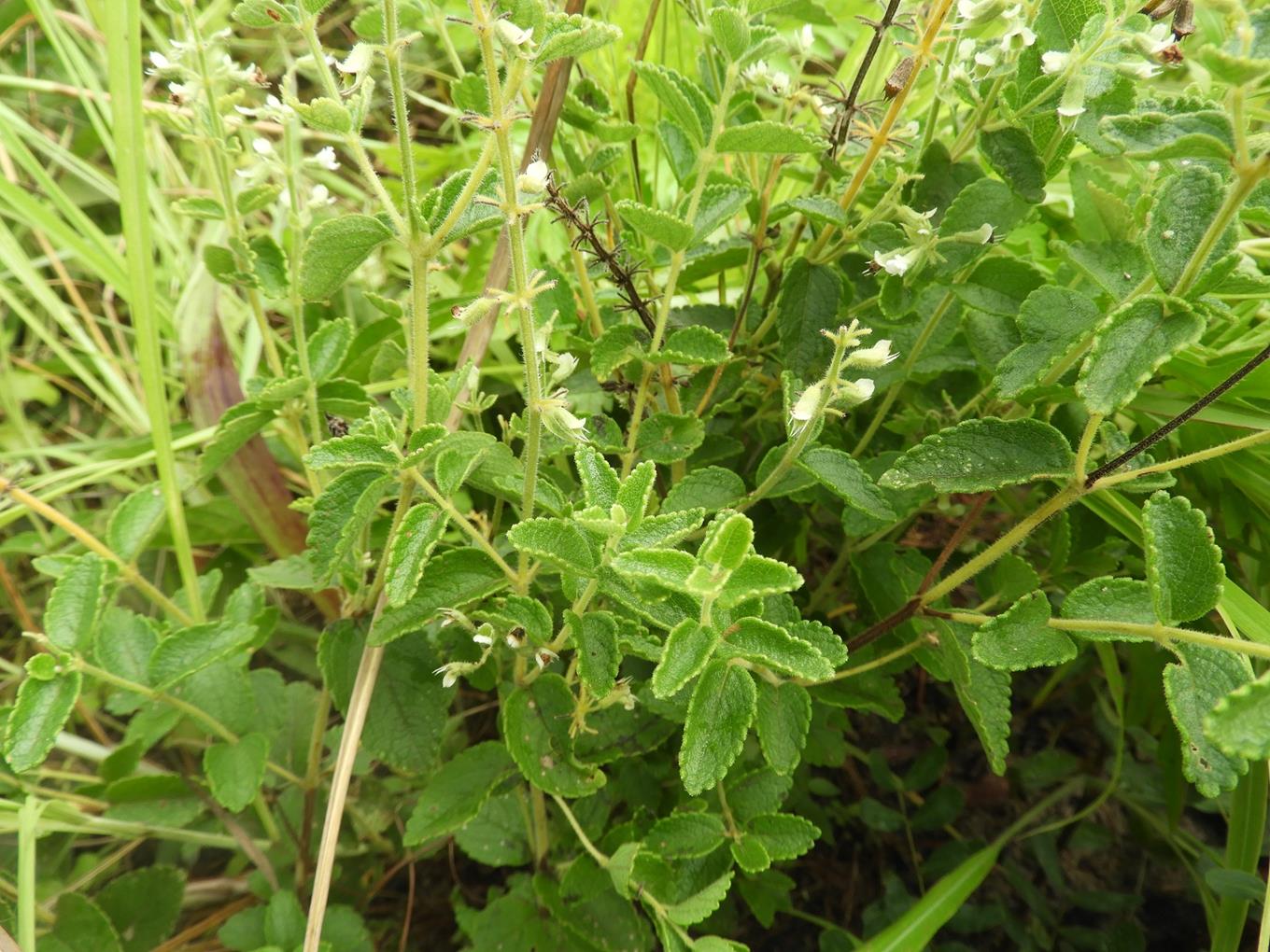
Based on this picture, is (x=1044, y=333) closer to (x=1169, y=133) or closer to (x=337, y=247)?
(x=1169, y=133)

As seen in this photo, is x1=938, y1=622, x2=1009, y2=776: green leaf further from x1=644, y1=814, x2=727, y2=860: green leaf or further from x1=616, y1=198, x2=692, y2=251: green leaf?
x1=616, y1=198, x2=692, y2=251: green leaf

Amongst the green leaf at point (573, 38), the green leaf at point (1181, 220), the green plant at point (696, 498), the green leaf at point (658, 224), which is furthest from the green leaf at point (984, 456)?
the green leaf at point (573, 38)

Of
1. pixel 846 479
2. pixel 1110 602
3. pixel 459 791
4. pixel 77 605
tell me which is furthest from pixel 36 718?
pixel 1110 602

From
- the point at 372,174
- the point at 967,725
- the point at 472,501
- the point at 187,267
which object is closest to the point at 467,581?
the point at 372,174

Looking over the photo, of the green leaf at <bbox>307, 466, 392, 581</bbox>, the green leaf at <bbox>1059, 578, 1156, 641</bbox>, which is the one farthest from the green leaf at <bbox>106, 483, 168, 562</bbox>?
the green leaf at <bbox>1059, 578, 1156, 641</bbox>

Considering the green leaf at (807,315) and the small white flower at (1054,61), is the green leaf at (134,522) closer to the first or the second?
the green leaf at (807,315)

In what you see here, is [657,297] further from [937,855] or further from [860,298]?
[937,855]
